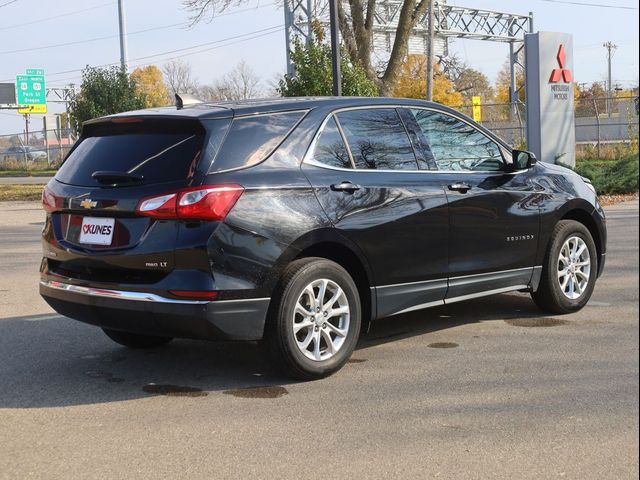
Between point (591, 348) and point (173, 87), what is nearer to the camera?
point (591, 348)

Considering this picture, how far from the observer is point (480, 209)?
6.30 metres

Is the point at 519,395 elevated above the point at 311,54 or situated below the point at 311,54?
below

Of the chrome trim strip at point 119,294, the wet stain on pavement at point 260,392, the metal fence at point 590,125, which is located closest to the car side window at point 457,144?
the wet stain on pavement at point 260,392

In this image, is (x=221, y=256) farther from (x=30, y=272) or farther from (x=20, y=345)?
(x=30, y=272)

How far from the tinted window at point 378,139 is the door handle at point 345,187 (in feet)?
0.65

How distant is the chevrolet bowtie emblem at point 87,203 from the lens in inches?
208

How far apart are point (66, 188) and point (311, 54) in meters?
14.5

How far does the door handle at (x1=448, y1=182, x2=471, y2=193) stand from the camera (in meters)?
6.15

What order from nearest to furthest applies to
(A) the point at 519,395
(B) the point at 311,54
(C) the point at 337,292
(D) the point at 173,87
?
(A) the point at 519,395 → (C) the point at 337,292 → (B) the point at 311,54 → (D) the point at 173,87

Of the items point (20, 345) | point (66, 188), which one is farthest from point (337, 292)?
point (20, 345)

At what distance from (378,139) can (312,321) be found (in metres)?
1.41

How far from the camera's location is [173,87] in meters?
90.6

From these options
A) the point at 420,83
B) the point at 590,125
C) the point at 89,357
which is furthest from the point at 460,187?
the point at 420,83

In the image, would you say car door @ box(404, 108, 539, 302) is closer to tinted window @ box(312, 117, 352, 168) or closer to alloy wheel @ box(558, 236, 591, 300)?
alloy wheel @ box(558, 236, 591, 300)
